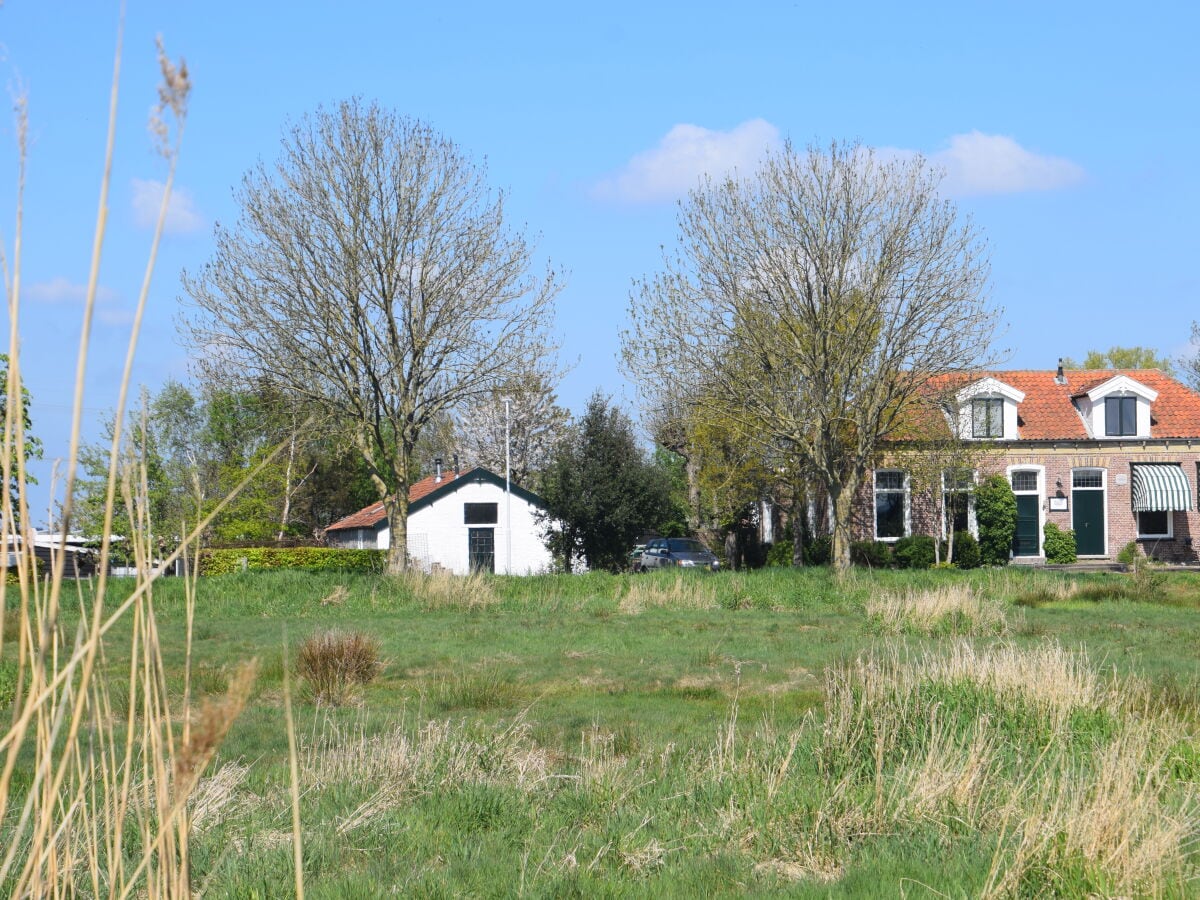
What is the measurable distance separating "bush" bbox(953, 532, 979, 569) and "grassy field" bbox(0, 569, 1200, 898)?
61.8ft

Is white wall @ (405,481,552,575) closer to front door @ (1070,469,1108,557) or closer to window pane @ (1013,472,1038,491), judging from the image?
window pane @ (1013,472,1038,491)

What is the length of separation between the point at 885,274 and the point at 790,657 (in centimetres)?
1261

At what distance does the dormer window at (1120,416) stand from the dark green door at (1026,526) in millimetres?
3115

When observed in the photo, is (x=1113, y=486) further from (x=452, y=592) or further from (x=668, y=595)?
(x=452, y=592)

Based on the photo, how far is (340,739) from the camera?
302 inches

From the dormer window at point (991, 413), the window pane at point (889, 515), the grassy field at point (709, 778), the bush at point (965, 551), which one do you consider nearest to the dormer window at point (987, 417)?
the dormer window at point (991, 413)

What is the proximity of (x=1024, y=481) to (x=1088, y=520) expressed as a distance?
2106 mm

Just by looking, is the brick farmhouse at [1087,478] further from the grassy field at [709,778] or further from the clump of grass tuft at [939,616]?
the grassy field at [709,778]

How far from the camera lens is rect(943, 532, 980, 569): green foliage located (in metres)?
31.3

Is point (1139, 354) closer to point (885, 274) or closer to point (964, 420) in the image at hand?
point (964, 420)

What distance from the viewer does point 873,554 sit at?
3106 cm

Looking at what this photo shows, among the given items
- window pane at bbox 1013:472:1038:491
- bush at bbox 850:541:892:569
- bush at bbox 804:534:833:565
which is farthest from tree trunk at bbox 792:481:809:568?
window pane at bbox 1013:472:1038:491

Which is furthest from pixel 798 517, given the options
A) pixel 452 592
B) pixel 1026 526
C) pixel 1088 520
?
pixel 452 592

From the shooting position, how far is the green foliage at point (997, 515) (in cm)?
3212
